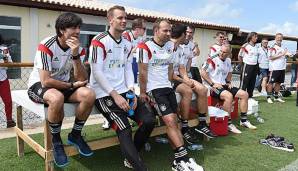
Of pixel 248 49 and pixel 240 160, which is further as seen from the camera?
pixel 248 49

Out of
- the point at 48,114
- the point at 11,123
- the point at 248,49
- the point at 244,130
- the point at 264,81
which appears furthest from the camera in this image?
the point at 264,81

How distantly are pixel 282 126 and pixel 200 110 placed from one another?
2.54m

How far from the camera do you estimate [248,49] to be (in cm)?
951

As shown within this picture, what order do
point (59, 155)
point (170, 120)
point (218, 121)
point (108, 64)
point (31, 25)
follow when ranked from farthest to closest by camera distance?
1. point (31, 25)
2. point (218, 121)
3. point (170, 120)
4. point (108, 64)
5. point (59, 155)

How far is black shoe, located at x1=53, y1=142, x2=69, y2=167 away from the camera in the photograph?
353 cm

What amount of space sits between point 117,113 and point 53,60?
36.5 inches

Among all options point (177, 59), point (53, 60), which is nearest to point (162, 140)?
point (177, 59)

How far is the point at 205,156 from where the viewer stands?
480cm

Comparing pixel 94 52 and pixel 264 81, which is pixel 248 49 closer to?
→ pixel 264 81

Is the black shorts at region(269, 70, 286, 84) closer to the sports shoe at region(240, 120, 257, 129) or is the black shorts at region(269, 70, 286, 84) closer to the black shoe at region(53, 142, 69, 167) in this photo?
the sports shoe at region(240, 120, 257, 129)

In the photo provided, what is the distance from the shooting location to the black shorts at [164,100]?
4375 mm

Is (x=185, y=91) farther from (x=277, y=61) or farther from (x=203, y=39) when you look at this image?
(x=203, y=39)

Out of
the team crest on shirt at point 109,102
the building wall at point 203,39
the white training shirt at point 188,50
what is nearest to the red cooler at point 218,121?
the white training shirt at point 188,50

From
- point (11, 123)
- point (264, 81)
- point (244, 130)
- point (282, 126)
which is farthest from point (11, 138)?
point (264, 81)
